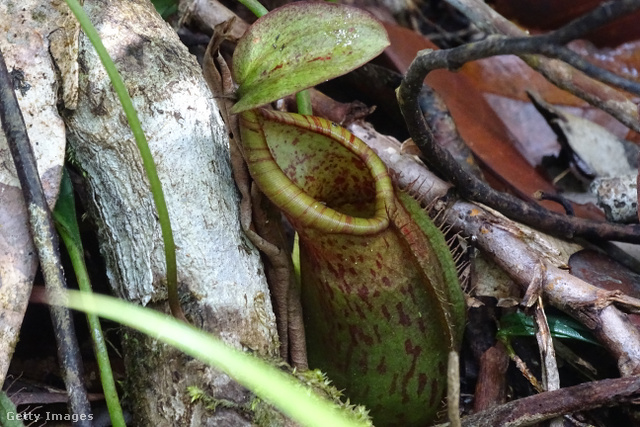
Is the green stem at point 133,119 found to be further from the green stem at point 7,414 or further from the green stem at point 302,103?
the green stem at point 302,103

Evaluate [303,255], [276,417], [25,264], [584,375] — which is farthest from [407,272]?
[25,264]

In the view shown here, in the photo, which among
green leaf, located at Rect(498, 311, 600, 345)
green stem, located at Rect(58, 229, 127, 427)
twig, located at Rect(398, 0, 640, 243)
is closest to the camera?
twig, located at Rect(398, 0, 640, 243)

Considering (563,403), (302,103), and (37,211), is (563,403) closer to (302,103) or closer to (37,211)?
(302,103)

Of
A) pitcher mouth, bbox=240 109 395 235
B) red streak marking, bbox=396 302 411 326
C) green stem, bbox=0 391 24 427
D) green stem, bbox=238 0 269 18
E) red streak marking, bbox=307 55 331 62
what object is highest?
green stem, bbox=238 0 269 18

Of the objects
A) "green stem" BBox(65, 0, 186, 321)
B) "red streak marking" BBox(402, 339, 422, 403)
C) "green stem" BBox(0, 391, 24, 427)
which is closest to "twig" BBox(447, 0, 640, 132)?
"red streak marking" BBox(402, 339, 422, 403)

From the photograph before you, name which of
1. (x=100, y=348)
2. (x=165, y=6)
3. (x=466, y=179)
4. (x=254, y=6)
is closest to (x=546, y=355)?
(x=466, y=179)

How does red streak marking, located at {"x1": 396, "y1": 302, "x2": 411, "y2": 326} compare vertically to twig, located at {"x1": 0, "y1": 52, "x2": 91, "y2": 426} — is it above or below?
below

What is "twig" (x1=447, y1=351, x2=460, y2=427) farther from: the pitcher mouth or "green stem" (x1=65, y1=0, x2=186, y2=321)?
"green stem" (x1=65, y1=0, x2=186, y2=321)
